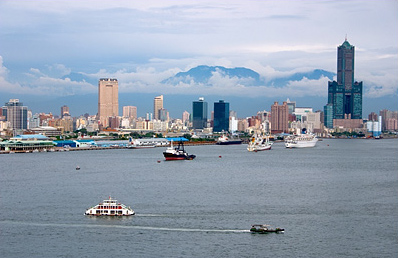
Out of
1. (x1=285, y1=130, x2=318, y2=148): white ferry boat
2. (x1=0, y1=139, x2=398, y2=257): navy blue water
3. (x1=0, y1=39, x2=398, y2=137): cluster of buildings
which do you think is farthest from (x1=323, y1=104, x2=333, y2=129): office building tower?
(x1=0, y1=139, x2=398, y2=257): navy blue water

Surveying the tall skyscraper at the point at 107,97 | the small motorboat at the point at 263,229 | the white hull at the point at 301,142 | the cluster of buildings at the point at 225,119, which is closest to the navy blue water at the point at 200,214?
the small motorboat at the point at 263,229

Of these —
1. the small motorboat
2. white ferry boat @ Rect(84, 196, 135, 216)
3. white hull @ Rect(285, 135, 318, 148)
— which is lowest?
the small motorboat

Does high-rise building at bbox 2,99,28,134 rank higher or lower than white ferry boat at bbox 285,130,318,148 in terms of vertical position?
higher

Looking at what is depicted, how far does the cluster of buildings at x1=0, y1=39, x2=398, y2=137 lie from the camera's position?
343 feet

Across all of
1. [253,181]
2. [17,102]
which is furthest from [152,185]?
[17,102]

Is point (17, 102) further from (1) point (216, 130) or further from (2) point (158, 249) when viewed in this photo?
(2) point (158, 249)

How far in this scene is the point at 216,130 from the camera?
383 ft

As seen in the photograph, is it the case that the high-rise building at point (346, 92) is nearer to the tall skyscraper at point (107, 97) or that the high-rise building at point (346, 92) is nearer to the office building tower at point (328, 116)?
the office building tower at point (328, 116)

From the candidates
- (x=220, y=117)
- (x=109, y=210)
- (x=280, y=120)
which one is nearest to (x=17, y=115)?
(x=220, y=117)

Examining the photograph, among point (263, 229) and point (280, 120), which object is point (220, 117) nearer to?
point (280, 120)

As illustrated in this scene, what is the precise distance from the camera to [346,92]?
14625 centimetres

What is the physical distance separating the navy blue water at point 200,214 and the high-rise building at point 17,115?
2986 inches

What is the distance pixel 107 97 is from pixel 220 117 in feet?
102

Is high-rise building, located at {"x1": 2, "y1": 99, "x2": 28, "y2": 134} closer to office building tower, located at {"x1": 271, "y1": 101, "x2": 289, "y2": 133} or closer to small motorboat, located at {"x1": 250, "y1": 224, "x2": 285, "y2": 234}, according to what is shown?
office building tower, located at {"x1": 271, "y1": 101, "x2": 289, "y2": 133}
